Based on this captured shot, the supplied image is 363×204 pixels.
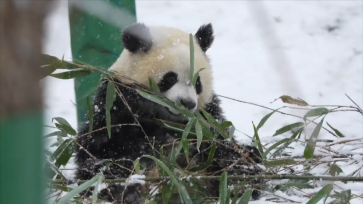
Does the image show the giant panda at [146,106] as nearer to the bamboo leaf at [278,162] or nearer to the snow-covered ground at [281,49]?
the bamboo leaf at [278,162]

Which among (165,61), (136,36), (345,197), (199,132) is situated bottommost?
(345,197)

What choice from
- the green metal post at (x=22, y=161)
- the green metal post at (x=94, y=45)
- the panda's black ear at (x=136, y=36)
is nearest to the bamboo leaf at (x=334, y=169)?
the panda's black ear at (x=136, y=36)

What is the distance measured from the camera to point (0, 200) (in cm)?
67

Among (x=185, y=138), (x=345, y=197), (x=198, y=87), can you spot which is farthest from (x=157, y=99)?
(x=345, y=197)

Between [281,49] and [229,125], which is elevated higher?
[281,49]

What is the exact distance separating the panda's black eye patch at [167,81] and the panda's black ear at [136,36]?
19 cm

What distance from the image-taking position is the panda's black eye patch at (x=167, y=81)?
2197mm

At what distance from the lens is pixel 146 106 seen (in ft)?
7.44

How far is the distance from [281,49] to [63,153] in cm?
168

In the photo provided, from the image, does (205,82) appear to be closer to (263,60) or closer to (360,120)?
(360,120)

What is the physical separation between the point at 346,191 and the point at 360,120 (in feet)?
6.29

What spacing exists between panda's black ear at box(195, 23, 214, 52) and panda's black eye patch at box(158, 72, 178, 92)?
34 cm

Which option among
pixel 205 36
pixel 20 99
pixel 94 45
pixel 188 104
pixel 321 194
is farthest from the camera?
pixel 94 45

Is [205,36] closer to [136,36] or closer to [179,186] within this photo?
[136,36]
